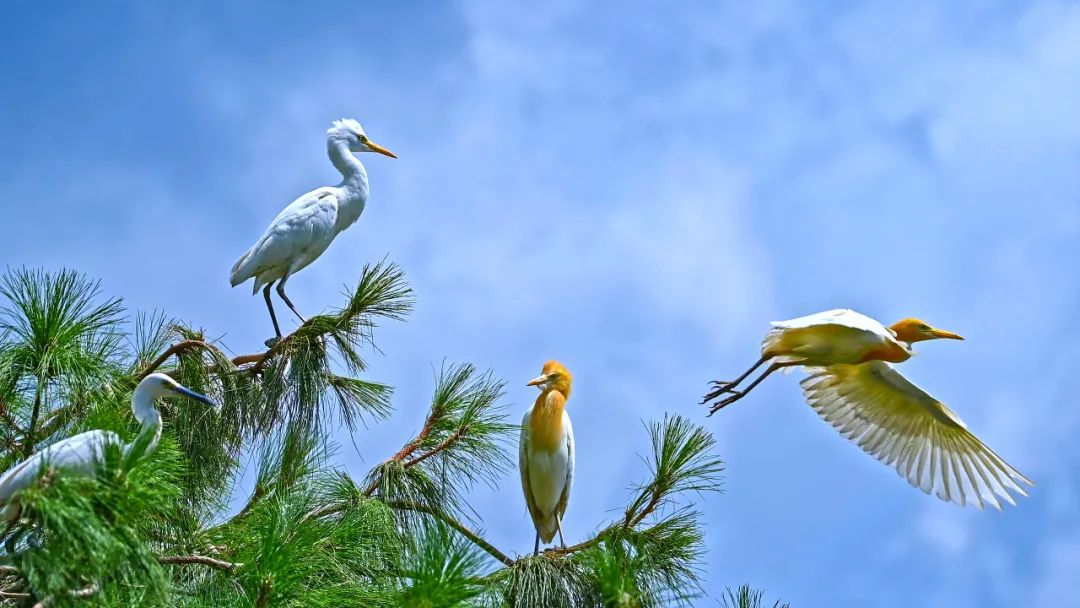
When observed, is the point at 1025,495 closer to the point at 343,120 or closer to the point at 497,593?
the point at 497,593

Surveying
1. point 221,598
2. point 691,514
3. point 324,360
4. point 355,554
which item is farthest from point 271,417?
point 691,514

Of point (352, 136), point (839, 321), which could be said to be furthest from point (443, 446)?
point (352, 136)

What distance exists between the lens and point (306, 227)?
5.22m

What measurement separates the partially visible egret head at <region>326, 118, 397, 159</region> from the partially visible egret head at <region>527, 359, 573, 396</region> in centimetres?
167

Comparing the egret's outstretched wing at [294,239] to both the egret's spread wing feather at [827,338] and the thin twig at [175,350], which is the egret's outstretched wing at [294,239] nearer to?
the thin twig at [175,350]

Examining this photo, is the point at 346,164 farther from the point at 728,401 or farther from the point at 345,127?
the point at 728,401

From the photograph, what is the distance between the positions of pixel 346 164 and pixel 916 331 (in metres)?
2.54

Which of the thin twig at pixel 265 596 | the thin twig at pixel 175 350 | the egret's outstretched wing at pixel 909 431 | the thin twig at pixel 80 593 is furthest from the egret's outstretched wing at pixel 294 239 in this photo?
the thin twig at pixel 80 593

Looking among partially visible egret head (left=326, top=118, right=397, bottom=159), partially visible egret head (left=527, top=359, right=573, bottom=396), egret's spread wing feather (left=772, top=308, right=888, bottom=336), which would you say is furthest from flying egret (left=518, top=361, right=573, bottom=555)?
partially visible egret head (left=326, top=118, right=397, bottom=159)

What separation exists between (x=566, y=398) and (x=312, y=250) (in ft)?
4.18

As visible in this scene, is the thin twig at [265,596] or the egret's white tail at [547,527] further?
the egret's white tail at [547,527]

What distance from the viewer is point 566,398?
479cm

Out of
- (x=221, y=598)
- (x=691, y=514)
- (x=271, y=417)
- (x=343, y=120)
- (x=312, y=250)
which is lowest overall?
(x=221, y=598)

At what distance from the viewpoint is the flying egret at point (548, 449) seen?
4.68 m
